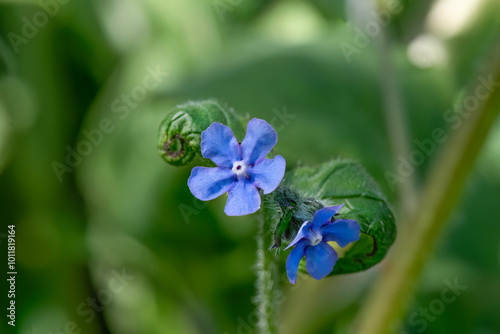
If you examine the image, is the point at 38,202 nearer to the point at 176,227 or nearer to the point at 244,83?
the point at 176,227

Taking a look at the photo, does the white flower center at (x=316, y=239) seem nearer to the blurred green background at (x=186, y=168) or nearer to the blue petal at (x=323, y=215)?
the blue petal at (x=323, y=215)

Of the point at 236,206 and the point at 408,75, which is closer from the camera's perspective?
the point at 236,206

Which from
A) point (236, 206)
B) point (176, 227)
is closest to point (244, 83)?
point (176, 227)

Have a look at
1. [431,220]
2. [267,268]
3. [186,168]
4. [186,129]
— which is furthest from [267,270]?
[186,168]

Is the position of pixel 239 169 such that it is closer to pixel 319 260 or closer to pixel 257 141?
pixel 257 141

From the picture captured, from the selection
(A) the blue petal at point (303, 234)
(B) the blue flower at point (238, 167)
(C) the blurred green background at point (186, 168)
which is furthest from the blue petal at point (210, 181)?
(C) the blurred green background at point (186, 168)

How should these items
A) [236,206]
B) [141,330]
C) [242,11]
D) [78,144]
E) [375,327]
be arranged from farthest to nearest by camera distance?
Answer: [242,11]
[78,144]
[141,330]
[375,327]
[236,206]
